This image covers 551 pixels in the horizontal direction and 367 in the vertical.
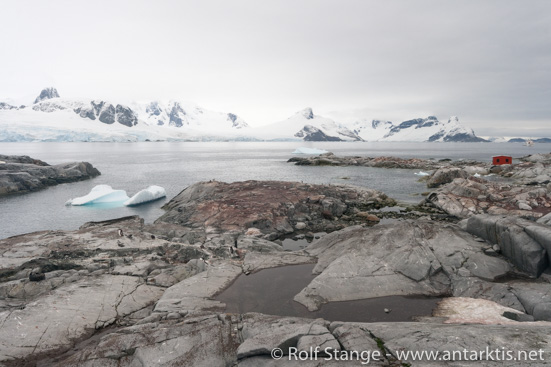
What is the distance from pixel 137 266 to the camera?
13.2 metres

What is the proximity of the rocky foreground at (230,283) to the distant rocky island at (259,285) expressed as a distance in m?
0.04

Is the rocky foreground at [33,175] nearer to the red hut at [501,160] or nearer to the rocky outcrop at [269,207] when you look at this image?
the rocky outcrop at [269,207]

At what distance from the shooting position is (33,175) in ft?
147

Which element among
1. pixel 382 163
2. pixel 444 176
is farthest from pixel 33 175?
pixel 382 163

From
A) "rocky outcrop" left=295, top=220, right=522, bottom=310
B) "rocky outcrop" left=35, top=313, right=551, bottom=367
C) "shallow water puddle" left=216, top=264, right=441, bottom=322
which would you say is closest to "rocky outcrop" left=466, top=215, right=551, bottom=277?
"rocky outcrop" left=295, top=220, right=522, bottom=310

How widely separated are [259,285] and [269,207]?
1224 cm

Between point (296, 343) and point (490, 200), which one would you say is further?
point (490, 200)

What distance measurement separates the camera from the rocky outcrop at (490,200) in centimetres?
2277

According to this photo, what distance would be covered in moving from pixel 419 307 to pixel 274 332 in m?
5.56

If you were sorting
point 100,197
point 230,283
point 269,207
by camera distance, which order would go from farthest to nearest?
point 100,197, point 269,207, point 230,283

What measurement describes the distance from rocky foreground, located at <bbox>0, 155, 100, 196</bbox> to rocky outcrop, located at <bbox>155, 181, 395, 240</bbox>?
25926mm

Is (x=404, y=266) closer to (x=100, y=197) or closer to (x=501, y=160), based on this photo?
(x=100, y=197)

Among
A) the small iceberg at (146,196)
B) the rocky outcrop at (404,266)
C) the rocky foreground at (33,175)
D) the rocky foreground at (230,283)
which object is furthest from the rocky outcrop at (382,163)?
the rocky outcrop at (404,266)

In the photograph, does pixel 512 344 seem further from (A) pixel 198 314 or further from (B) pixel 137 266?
(B) pixel 137 266
